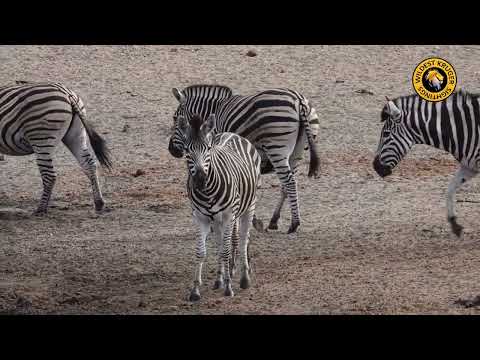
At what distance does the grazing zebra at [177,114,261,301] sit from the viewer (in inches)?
366

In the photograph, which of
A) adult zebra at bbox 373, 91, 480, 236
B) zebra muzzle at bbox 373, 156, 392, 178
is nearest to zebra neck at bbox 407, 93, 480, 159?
adult zebra at bbox 373, 91, 480, 236

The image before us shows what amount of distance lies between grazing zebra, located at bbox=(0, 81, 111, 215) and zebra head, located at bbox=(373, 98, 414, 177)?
152 inches

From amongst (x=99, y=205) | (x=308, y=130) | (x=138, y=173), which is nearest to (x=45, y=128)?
(x=99, y=205)

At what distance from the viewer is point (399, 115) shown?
11.8 metres

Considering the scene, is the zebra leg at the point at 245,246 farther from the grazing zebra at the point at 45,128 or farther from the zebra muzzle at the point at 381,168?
the grazing zebra at the point at 45,128

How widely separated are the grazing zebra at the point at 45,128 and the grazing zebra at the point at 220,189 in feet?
11.4

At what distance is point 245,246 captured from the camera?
1021 centimetres

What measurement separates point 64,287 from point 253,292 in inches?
79.9

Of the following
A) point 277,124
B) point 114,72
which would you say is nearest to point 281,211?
point 277,124

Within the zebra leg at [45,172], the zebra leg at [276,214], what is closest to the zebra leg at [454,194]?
the zebra leg at [276,214]

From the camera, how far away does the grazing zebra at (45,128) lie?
1311cm

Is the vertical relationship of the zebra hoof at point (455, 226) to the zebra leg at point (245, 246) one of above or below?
above

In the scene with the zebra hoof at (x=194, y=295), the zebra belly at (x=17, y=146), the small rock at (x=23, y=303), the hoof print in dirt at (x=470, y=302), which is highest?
the zebra belly at (x=17, y=146)

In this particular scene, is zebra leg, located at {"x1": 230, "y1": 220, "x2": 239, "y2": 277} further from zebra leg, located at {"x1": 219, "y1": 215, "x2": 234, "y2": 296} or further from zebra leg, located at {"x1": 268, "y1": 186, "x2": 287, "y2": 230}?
zebra leg, located at {"x1": 268, "y1": 186, "x2": 287, "y2": 230}
